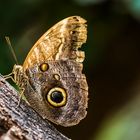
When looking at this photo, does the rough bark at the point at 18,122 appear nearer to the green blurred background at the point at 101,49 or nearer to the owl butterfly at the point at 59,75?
the owl butterfly at the point at 59,75

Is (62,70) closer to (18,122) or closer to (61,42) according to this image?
(61,42)

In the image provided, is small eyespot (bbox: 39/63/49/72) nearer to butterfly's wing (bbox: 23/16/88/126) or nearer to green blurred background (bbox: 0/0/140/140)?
butterfly's wing (bbox: 23/16/88/126)

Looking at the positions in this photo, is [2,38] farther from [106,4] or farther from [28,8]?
[106,4]

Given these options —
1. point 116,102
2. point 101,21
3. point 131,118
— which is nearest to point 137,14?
point 101,21

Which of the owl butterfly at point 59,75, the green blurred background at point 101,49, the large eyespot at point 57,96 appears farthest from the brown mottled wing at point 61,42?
the green blurred background at point 101,49

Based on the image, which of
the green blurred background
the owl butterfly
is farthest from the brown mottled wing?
the green blurred background

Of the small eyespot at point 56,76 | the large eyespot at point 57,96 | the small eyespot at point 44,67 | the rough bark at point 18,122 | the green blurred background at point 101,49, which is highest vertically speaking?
the green blurred background at point 101,49
